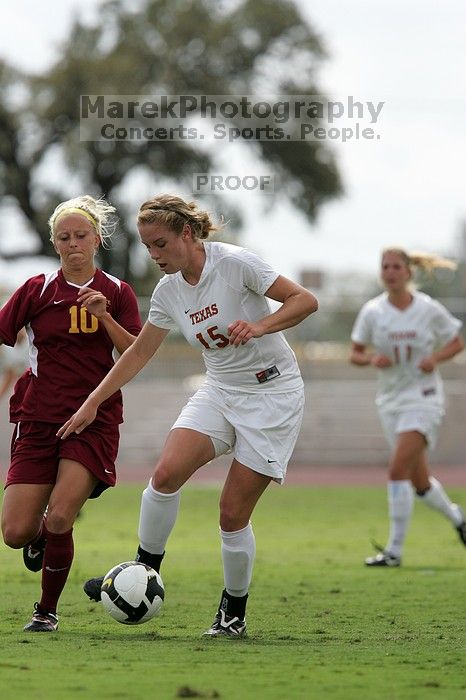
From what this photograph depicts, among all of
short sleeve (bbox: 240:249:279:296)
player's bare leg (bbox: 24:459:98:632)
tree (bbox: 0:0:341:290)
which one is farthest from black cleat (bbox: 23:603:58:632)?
tree (bbox: 0:0:341:290)

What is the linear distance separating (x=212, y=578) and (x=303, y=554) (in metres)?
2.20

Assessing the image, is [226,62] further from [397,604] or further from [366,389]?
[397,604]

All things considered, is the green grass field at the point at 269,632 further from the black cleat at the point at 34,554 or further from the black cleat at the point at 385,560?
the black cleat at the point at 34,554

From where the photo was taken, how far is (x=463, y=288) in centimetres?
3145

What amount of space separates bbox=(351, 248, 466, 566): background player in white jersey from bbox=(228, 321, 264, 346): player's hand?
15.4 feet

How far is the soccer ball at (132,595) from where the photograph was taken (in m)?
6.66

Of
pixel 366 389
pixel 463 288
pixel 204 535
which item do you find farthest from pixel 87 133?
pixel 204 535

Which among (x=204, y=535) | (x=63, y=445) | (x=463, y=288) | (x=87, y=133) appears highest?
(x=87, y=133)

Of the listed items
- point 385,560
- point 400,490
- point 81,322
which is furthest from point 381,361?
point 81,322

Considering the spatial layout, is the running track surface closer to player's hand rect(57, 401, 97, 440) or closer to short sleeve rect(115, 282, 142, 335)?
short sleeve rect(115, 282, 142, 335)

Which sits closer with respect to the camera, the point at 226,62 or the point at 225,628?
the point at 225,628

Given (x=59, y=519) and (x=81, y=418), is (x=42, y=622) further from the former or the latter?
(x=81, y=418)

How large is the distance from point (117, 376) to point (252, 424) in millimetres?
672

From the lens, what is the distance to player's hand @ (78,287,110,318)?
6699 millimetres
